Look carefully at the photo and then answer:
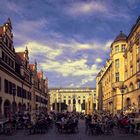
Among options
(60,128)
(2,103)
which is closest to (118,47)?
(2,103)

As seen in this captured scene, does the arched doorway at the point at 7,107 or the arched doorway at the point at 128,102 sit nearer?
the arched doorway at the point at 7,107

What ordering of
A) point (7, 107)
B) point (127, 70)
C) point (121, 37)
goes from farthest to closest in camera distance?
point (121, 37), point (127, 70), point (7, 107)

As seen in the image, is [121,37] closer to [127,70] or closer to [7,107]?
[127,70]

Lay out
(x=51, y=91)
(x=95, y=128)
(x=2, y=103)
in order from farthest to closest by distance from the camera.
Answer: (x=51, y=91) → (x=2, y=103) → (x=95, y=128)

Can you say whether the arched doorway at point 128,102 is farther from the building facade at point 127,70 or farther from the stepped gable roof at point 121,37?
the stepped gable roof at point 121,37

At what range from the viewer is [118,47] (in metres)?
71.3

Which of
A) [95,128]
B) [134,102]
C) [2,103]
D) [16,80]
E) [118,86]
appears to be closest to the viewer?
[95,128]

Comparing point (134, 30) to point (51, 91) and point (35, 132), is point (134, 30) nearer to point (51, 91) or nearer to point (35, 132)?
point (35, 132)

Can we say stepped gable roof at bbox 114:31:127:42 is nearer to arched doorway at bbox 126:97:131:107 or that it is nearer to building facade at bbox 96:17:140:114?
building facade at bbox 96:17:140:114

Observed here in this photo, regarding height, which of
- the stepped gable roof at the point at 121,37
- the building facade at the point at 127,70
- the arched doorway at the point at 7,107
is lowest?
the arched doorway at the point at 7,107

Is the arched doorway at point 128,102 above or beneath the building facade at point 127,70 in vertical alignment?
beneath

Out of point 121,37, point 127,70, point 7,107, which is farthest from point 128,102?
point 7,107

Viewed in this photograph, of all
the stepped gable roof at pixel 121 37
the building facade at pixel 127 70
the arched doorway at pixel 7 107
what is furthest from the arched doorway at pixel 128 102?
the arched doorway at pixel 7 107

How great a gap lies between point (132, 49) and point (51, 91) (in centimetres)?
13878
